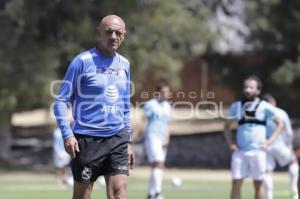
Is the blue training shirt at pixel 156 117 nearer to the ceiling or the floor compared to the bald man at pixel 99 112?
nearer to the floor

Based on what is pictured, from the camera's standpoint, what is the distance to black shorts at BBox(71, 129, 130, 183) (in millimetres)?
9039

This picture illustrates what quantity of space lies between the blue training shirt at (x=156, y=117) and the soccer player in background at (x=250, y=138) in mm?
3753

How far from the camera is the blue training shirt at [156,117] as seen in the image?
17.6m

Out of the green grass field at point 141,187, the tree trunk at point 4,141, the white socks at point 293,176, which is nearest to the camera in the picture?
the white socks at point 293,176

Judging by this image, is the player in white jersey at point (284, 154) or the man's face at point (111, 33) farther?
the player in white jersey at point (284, 154)

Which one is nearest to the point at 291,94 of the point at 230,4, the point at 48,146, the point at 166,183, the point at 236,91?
the point at 236,91

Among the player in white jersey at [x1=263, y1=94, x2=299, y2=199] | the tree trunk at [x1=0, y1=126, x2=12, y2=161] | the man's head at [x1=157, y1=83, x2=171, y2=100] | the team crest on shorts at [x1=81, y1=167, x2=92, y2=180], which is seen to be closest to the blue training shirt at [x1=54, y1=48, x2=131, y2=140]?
the team crest on shorts at [x1=81, y1=167, x2=92, y2=180]

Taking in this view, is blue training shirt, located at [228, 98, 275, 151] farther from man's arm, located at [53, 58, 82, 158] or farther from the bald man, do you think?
man's arm, located at [53, 58, 82, 158]

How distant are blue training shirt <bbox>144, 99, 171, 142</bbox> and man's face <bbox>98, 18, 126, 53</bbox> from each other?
8.55 meters

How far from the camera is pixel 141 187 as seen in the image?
22.7 meters

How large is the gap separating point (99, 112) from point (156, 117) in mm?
8546

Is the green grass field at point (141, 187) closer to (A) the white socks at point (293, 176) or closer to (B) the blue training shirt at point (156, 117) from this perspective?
(A) the white socks at point (293, 176)

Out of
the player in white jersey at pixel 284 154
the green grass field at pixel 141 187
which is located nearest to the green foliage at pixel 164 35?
the green grass field at pixel 141 187

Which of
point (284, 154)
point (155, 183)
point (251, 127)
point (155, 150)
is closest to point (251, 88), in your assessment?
point (251, 127)
